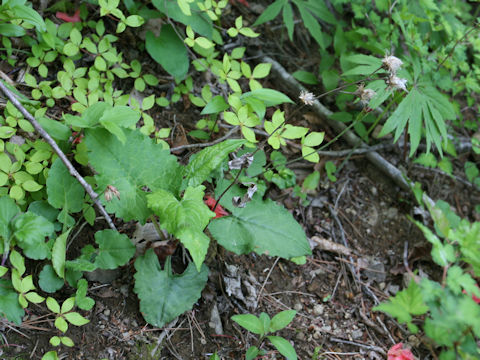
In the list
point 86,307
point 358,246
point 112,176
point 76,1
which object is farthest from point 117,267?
point 76,1

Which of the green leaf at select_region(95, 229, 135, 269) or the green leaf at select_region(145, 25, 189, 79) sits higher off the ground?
the green leaf at select_region(145, 25, 189, 79)

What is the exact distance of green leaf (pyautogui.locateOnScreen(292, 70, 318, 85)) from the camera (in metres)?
2.99

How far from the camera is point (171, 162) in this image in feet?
6.44

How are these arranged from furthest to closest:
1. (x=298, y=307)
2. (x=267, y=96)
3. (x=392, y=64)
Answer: (x=298, y=307), (x=267, y=96), (x=392, y=64)

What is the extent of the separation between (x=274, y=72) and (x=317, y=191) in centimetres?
98

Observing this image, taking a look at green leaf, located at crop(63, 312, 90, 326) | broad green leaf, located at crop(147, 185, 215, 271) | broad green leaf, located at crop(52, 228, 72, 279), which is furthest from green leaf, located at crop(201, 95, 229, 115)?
green leaf, located at crop(63, 312, 90, 326)

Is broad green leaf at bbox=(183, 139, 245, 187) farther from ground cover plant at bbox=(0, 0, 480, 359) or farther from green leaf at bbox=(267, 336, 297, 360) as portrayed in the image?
green leaf at bbox=(267, 336, 297, 360)

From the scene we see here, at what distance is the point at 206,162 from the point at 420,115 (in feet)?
4.62

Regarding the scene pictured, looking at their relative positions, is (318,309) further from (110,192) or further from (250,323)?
(110,192)

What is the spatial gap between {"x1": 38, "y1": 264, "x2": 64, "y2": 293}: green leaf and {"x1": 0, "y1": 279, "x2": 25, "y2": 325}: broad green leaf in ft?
0.36

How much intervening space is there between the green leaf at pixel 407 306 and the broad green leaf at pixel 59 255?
130cm

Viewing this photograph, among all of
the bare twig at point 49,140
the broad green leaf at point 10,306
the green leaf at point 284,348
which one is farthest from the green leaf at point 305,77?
the broad green leaf at point 10,306

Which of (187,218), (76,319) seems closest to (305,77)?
(187,218)

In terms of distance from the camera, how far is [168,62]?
8.51ft
